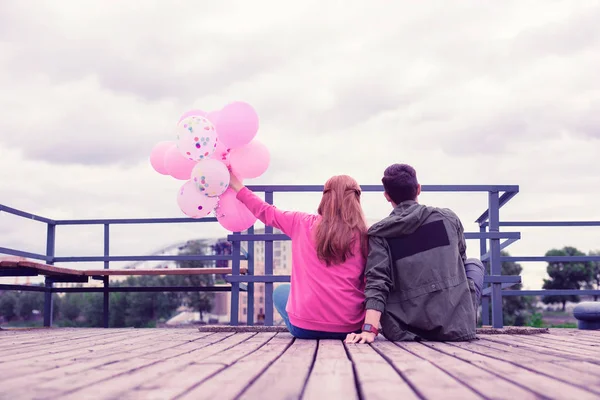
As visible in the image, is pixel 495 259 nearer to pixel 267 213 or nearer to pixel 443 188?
pixel 443 188

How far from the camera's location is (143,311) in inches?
2103

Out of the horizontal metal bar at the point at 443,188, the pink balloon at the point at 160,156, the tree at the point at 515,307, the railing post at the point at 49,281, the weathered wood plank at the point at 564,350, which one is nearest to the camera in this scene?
the weathered wood plank at the point at 564,350

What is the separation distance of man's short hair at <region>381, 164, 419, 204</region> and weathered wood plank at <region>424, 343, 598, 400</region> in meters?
1.06

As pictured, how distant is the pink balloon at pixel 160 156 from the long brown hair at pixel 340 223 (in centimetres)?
153

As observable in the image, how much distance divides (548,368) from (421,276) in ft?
3.76

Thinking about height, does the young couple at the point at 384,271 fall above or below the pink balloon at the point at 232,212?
below

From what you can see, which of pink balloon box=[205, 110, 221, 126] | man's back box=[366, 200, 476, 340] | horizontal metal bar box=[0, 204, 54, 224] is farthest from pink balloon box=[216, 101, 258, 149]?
horizontal metal bar box=[0, 204, 54, 224]

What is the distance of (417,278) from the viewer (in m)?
3.15

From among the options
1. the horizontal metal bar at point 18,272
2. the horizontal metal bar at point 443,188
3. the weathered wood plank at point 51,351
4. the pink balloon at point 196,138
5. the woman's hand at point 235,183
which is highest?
the pink balloon at point 196,138

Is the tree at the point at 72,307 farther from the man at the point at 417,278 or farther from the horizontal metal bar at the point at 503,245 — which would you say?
the man at the point at 417,278

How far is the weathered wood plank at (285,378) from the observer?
4.99 feet

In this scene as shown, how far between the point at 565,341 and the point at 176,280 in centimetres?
5621

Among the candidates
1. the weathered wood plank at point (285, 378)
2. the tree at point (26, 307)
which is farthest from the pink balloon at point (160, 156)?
the tree at point (26, 307)

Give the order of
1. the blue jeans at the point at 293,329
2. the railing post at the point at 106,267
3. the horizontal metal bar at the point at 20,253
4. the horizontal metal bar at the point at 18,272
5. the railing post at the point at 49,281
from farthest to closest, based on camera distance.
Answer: the railing post at the point at 106,267 < the railing post at the point at 49,281 < the horizontal metal bar at the point at 20,253 < the horizontal metal bar at the point at 18,272 < the blue jeans at the point at 293,329
